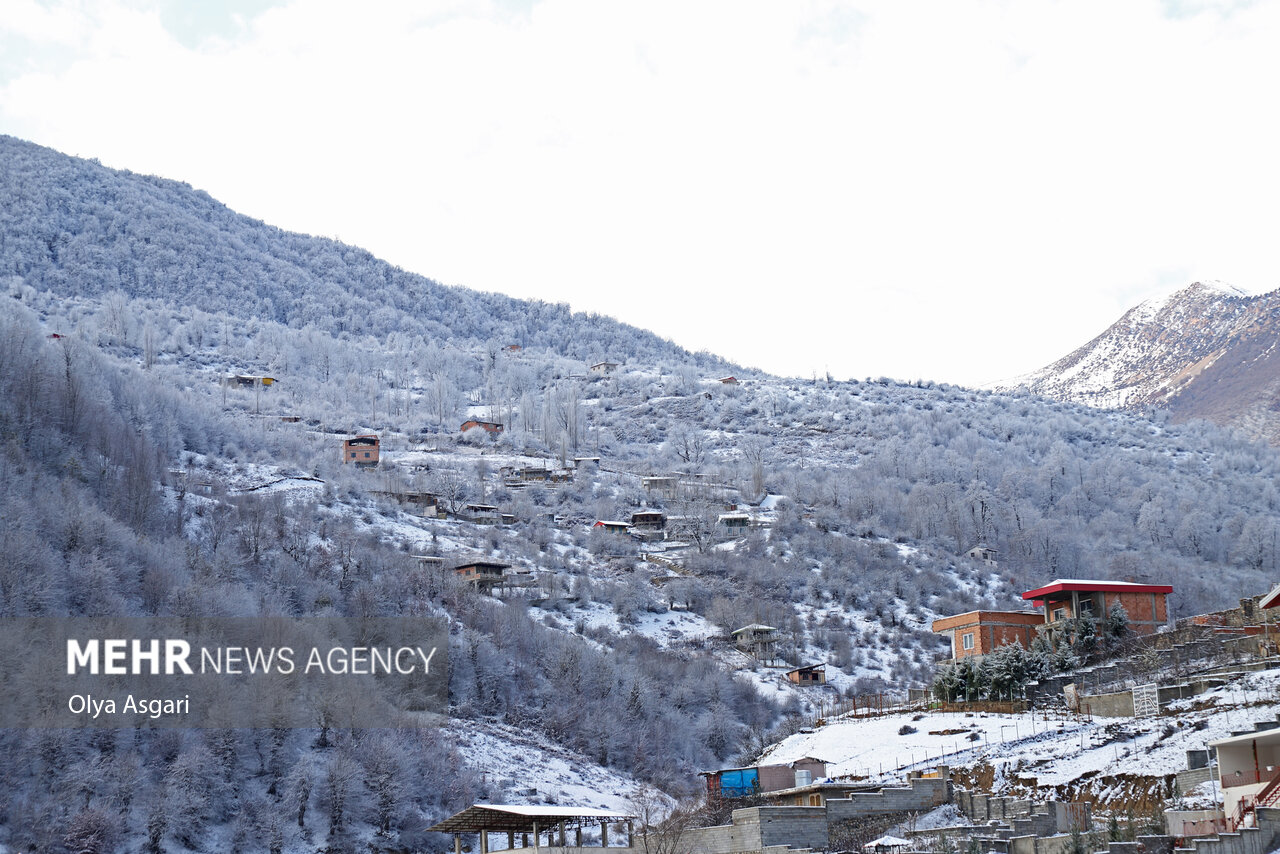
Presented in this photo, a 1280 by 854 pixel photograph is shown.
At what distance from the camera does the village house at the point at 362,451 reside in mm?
87062

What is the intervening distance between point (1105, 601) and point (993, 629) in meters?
3.89

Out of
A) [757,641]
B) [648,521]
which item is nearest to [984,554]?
[648,521]

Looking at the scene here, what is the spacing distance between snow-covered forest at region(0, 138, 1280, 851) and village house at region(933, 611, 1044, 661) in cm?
751

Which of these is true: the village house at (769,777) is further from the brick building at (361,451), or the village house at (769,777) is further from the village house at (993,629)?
the brick building at (361,451)

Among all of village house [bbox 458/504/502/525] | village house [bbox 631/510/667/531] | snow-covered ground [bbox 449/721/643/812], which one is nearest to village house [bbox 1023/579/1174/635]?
snow-covered ground [bbox 449/721/643/812]

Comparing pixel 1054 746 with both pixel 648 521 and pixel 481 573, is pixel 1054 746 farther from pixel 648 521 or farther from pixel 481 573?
pixel 648 521

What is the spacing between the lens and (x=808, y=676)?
57906mm

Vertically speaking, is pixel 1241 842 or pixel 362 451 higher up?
pixel 362 451

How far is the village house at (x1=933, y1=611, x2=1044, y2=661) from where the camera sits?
42.3 meters

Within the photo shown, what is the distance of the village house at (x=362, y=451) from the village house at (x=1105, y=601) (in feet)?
182

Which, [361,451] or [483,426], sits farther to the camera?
[483,426]

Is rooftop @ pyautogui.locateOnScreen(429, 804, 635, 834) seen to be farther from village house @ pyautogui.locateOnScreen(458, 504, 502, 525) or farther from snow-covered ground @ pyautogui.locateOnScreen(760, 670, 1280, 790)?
village house @ pyautogui.locateOnScreen(458, 504, 502, 525)

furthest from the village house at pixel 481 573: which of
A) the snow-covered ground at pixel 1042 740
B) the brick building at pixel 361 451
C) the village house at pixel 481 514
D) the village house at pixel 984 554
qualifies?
the village house at pixel 984 554

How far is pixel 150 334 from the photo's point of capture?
120500 mm
